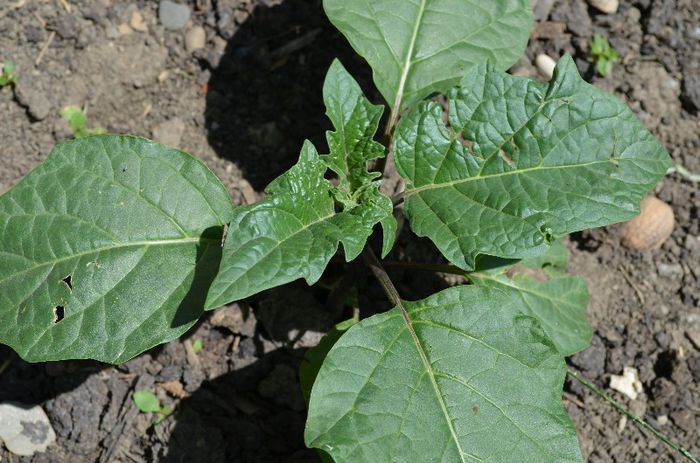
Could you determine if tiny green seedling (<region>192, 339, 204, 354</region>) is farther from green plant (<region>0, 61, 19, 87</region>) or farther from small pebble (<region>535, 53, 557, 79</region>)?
small pebble (<region>535, 53, 557, 79</region>)

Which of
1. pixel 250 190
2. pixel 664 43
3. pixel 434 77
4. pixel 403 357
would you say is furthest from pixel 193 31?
pixel 664 43

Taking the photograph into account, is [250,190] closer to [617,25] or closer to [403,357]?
[403,357]

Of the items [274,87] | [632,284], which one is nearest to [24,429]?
[274,87]

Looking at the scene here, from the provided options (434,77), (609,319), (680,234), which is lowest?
(609,319)

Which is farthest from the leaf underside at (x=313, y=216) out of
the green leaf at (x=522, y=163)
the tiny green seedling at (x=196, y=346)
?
the tiny green seedling at (x=196, y=346)

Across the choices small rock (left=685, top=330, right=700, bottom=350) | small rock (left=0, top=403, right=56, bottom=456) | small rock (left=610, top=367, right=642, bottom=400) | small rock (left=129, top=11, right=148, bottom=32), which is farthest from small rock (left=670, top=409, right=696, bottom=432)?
small rock (left=129, top=11, right=148, bottom=32)

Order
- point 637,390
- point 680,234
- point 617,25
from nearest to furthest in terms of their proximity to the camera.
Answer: point 637,390
point 680,234
point 617,25
